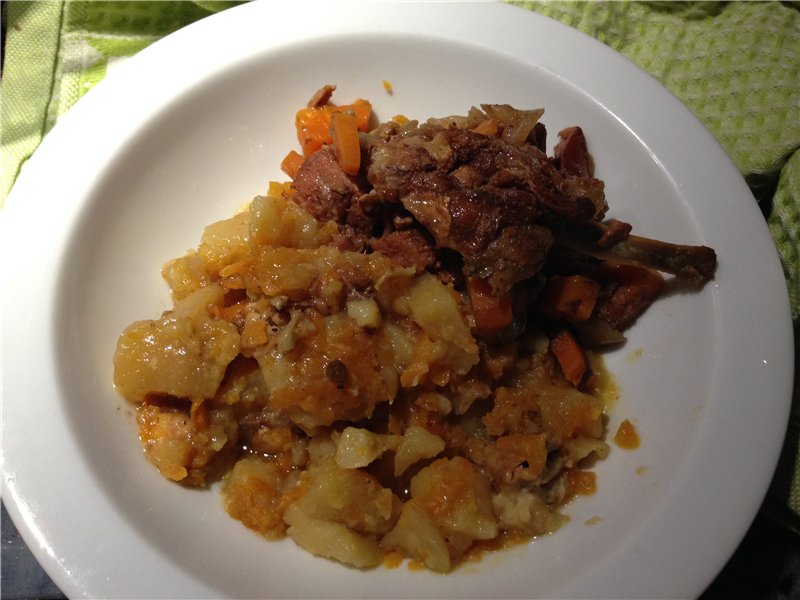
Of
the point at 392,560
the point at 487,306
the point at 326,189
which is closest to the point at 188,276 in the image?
the point at 326,189

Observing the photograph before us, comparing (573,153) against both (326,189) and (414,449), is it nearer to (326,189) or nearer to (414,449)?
(326,189)

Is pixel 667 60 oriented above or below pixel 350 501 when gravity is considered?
above

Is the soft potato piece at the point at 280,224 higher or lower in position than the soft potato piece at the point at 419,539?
higher

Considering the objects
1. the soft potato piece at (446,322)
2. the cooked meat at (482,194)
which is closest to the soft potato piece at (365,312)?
the soft potato piece at (446,322)

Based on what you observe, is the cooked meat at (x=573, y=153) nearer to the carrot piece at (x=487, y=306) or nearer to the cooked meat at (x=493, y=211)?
the cooked meat at (x=493, y=211)

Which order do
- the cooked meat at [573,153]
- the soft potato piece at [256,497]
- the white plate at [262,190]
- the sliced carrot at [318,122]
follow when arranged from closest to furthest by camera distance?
1. the white plate at [262,190]
2. the soft potato piece at [256,497]
3. the cooked meat at [573,153]
4. the sliced carrot at [318,122]

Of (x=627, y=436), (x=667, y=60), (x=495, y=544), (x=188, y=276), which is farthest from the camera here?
(x=667, y=60)
